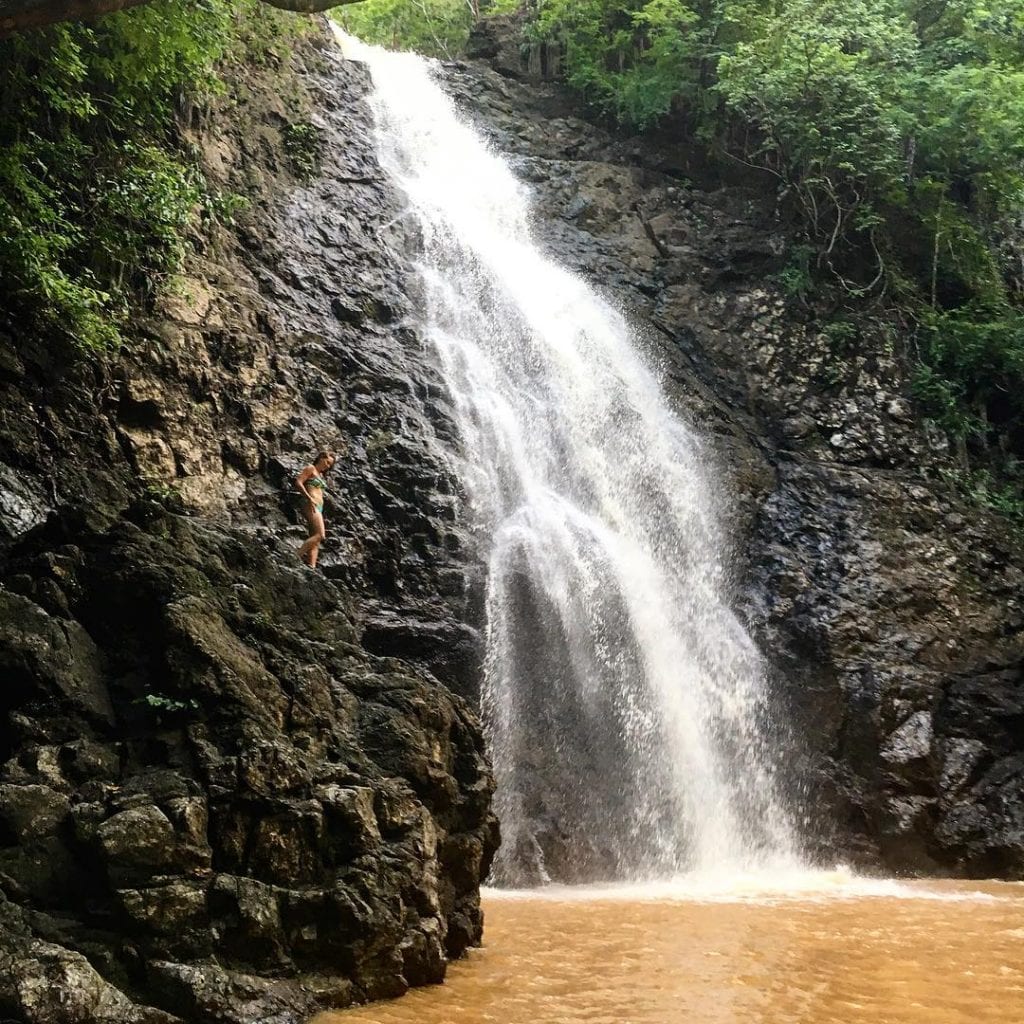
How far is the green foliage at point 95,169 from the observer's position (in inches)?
348

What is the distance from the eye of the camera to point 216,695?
19.2 ft

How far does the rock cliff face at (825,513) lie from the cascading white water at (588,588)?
22.5 inches

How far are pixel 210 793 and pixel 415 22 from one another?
89.3 ft

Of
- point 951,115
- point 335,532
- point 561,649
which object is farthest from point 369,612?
point 951,115

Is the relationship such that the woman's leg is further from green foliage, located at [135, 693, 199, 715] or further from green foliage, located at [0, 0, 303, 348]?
green foliage, located at [135, 693, 199, 715]

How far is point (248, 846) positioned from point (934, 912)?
6.52m

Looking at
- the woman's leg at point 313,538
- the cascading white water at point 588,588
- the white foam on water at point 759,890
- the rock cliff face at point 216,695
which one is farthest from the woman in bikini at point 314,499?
the white foam on water at point 759,890

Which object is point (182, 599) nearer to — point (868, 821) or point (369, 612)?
point (369, 612)

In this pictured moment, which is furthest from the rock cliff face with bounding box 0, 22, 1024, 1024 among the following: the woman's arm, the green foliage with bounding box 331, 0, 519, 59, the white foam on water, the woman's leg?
the green foliage with bounding box 331, 0, 519, 59

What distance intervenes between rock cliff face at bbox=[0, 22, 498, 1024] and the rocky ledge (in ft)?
0.05

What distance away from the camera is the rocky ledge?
180 inches

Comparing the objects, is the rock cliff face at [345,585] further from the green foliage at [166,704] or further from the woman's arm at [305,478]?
the woman's arm at [305,478]

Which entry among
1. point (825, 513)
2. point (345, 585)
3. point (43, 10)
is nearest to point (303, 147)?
point (345, 585)

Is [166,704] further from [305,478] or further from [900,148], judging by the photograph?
[900,148]
